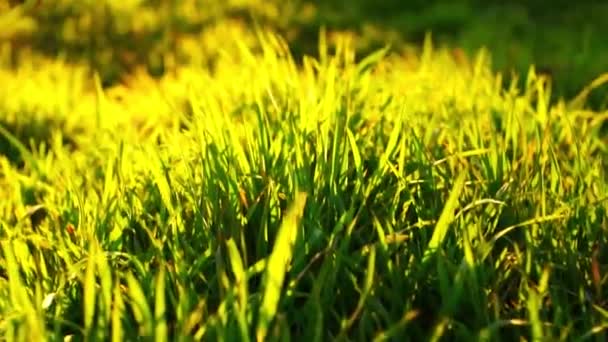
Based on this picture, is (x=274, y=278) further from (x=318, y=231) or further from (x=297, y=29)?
(x=297, y=29)

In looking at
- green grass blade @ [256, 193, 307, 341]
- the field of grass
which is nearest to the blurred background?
the field of grass

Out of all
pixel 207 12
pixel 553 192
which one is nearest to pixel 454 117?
pixel 553 192

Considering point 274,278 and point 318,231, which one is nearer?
point 274,278

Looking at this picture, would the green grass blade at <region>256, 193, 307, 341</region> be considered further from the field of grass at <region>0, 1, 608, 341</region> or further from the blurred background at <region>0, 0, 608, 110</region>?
the blurred background at <region>0, 0, 608, 110</region>

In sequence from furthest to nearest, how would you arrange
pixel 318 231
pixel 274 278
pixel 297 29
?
1. pixel 297 29
2. pixel 318 231
3. pixel 274 278

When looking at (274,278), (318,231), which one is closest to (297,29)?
(318,231)
